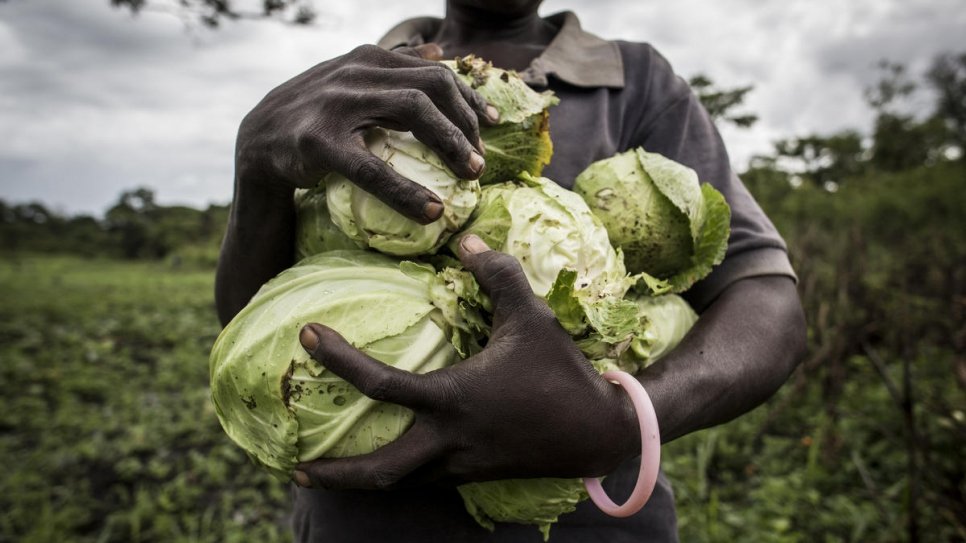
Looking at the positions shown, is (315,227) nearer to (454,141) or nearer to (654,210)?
(454,141)

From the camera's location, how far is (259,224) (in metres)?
1.37

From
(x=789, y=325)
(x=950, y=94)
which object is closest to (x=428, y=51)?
(x=789, y=325)

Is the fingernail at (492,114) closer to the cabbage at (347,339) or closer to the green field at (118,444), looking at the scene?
the cabbage at (347,339)

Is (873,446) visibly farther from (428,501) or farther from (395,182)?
(395,182)

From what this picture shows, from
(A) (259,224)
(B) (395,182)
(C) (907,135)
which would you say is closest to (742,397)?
(B) (395,182)

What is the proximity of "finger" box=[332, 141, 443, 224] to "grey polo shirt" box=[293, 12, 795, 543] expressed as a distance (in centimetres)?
73

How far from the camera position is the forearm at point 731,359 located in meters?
1.39

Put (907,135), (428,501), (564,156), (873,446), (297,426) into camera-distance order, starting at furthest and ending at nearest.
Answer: (907,135) < (873,446) < (564,156) < (428,501) < (297,426)

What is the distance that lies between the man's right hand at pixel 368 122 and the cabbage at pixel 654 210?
0.34m

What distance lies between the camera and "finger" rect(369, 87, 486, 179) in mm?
1067

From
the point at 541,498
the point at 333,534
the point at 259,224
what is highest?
the point at 259,224

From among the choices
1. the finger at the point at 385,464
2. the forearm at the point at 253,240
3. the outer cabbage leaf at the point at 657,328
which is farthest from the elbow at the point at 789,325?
the forearm at the point at 253,240

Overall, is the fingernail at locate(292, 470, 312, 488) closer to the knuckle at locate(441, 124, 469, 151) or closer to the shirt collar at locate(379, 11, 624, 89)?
the knuckle at locate(441, 124, 469, 151)

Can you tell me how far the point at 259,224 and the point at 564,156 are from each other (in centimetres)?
84
